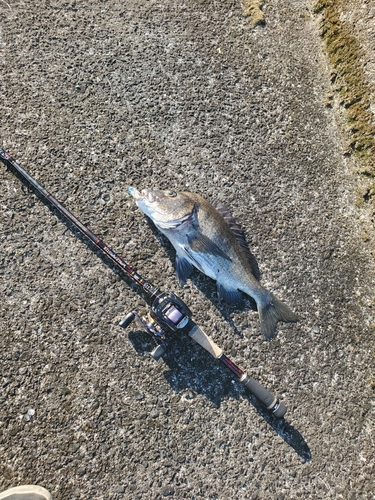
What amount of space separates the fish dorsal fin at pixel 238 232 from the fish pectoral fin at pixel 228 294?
0.76ft

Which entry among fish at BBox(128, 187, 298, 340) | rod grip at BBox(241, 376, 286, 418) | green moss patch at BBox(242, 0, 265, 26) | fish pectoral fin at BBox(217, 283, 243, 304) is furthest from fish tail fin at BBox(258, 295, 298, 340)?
green moss patch at BBox(242, 0, 265, 26)

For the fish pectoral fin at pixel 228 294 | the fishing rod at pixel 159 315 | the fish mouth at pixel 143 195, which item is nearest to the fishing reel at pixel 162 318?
the fishing rod at pixel 159 315

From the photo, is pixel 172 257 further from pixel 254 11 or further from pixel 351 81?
pixel 254 11

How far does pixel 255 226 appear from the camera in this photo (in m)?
2.91

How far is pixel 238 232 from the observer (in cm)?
279

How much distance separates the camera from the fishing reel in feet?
8.03

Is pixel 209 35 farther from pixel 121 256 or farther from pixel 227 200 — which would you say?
pixel 121 256

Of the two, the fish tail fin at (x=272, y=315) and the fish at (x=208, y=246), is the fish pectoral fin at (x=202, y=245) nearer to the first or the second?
the fish at (x=208, y=246)

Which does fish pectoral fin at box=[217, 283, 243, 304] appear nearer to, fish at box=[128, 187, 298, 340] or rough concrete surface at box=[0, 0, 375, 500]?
fish at box=[128, 187, 298, 340]

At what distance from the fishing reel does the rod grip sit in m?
0.64

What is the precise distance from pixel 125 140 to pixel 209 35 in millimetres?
1223

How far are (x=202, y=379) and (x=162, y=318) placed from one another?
0.60 metres

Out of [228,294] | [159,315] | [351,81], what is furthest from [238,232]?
[351,81]

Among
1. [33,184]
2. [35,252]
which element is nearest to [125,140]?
[33,184]
